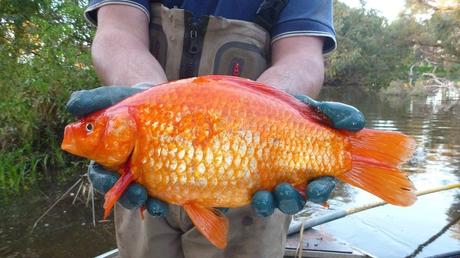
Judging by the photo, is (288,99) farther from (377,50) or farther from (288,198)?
(377,50)

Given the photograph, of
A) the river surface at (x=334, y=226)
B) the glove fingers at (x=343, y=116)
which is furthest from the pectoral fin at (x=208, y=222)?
the river surface at (x=334, y=226)

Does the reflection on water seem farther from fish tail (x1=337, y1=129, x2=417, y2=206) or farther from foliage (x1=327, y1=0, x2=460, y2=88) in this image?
foliage (x1=327, y1=0, x2=460, y2=88)

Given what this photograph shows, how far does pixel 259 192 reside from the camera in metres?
1.70

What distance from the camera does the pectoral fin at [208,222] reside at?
171 centimetres

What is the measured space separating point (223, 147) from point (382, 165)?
57 cm

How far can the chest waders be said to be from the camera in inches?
94.3

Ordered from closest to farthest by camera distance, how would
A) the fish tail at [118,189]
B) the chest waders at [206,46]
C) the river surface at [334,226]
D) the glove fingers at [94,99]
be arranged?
1. the fish tail at [118,189]
2. the glove fingers at [94,99]
3. the chest waders at [206,46]
4. the river surface at [334,226]

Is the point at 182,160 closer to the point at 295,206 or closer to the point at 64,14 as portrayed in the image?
the point at 295,206

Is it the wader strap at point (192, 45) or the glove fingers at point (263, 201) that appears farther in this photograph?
the wader strap at point (192, 45)

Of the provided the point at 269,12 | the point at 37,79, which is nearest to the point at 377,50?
the point at 37,79

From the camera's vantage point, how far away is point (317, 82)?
242cm

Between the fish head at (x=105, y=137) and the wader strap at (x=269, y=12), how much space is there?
1098 millimetres

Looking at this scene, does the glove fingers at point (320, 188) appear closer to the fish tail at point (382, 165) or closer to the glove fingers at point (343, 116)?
the fish tail at point (382, 165)

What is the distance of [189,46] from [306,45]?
23.7 inches
